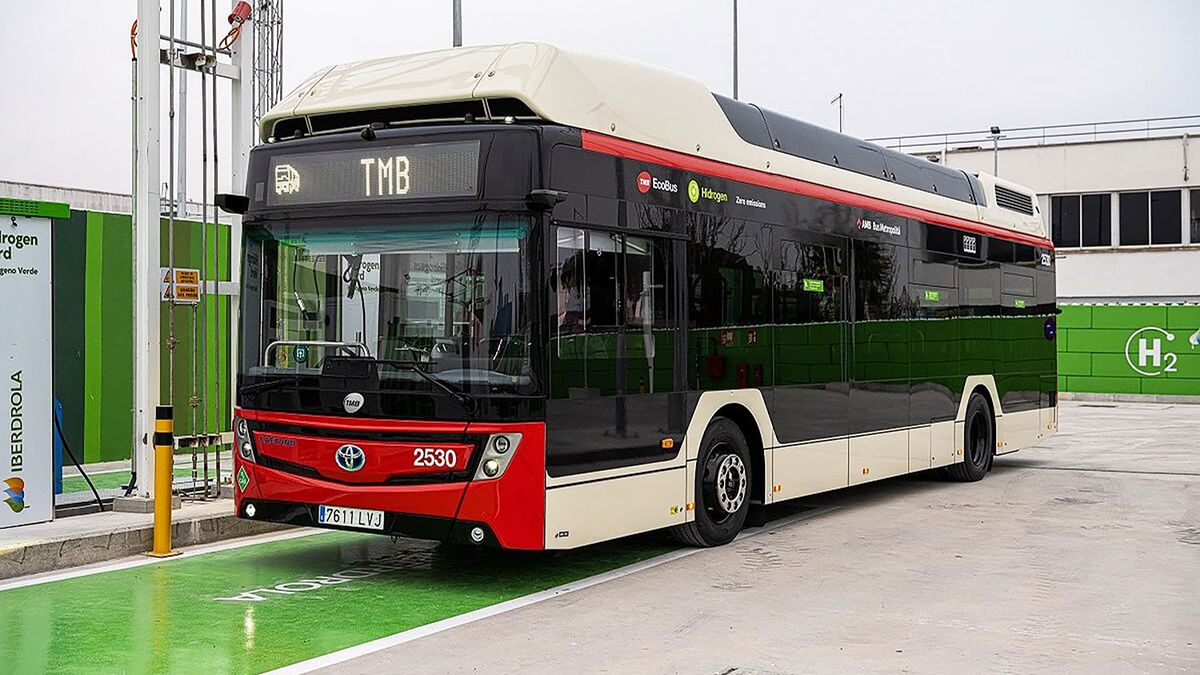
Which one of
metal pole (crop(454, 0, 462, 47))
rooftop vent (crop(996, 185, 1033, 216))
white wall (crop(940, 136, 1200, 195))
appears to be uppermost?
white wall (crop(940, 136, 1200, 195))

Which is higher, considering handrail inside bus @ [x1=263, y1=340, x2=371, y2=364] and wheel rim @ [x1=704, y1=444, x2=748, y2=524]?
handrail inside bus @ [x1=263, y1=340, x2=371, y2=364]

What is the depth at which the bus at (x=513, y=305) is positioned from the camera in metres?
8.45

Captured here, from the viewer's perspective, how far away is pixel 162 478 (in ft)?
31.9

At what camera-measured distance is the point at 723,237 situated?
10.7 meters

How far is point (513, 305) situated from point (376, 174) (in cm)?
132

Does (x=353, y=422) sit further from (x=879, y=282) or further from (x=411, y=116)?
(x=879, y=282)

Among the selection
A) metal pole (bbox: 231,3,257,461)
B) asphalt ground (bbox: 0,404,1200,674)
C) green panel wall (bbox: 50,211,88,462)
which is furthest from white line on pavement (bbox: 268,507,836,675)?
green panel wall (bbox: 50,211,88,462)

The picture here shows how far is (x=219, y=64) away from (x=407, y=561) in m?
4.93

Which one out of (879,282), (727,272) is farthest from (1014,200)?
(727,272)

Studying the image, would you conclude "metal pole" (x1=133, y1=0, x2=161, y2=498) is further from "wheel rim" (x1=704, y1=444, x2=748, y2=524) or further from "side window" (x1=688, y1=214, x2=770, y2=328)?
"wheel rim" (x1=704, y1=444, x2=748, y2=524)

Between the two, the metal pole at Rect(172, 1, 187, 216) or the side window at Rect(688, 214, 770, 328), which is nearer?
the side window at Rect(688, 214, 770, 328)

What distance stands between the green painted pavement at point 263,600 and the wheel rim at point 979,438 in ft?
21.0

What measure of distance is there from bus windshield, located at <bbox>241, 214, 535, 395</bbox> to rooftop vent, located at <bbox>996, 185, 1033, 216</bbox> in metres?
10.5

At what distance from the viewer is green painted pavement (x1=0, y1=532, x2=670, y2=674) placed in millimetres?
7031
